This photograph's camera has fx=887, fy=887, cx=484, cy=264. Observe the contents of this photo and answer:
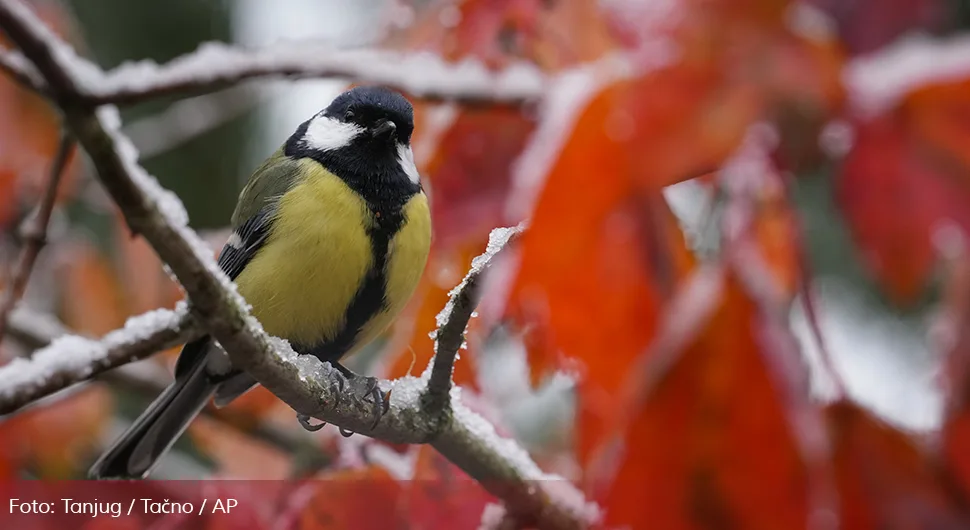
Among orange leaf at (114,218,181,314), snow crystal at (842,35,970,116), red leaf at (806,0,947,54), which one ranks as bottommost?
orange leaf at (114,218,181,314)

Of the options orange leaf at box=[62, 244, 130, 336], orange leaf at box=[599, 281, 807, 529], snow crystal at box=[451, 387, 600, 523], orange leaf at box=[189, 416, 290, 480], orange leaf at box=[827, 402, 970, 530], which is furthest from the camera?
orange leaf at box=[62, 244, 130, 336]

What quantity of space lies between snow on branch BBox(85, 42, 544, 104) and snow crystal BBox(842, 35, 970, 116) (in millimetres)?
337

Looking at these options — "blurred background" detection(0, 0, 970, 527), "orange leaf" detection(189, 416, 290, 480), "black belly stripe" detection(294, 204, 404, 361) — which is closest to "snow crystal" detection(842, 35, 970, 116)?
"blurred background" detection(0, 0, 970, 527)

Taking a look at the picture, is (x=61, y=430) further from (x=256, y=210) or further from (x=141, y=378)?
(x=256, y=210)

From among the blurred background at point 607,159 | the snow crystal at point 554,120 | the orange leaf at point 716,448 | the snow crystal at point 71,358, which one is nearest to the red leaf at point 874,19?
the blurred background at point 607,159

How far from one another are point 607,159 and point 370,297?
0.36m

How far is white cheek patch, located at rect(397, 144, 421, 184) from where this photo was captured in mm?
480

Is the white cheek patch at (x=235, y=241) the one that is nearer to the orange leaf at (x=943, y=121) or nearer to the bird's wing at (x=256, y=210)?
the bird's wing at (x=256, y=210)

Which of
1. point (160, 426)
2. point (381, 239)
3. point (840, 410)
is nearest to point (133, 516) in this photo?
point (160, 426)

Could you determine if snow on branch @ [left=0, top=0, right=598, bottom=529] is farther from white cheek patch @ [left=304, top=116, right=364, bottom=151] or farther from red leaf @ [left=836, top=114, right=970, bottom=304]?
red leaf @ [left=836, top=114, right=970, bottom=304]

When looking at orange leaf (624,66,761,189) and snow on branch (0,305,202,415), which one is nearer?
snow on branch (0,305,202,415)

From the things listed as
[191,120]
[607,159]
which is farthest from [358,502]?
[191,120]

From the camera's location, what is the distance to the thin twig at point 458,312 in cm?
36

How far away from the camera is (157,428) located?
635mm
